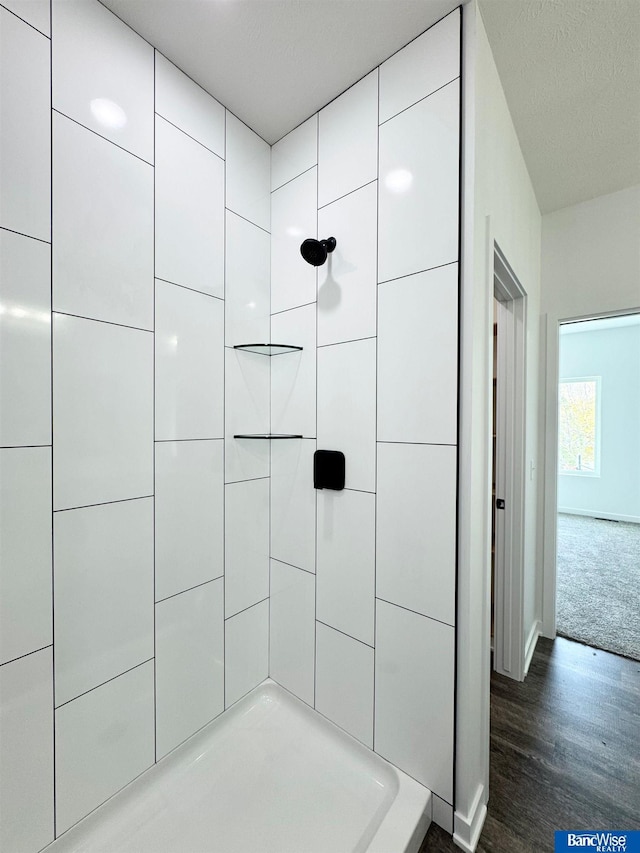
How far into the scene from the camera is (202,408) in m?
1.44

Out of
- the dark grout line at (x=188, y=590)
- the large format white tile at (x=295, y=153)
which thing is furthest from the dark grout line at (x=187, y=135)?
the dark grout line at (x=188, y=590)

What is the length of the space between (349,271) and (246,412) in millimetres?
705

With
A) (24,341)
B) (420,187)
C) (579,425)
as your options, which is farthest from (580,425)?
(24,341)

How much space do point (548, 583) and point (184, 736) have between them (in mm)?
2200

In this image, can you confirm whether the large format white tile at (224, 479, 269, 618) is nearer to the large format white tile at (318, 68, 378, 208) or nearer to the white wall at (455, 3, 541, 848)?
the white wall at (455, 3, 541, 848)

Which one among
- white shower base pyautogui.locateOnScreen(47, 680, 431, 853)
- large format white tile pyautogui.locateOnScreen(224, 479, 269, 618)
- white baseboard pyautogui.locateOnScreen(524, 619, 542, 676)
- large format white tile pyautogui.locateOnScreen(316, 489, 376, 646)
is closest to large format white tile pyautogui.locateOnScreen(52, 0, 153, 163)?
large format white tile pyautogui.locateOnScreen(224, 479, 269, 618)

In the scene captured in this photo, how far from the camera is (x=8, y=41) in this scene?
0.95 meters

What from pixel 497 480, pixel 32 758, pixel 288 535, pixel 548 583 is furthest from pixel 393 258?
pixel 548 583

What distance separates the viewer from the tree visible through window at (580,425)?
5652 mm

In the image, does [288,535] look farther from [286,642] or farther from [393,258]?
[393,258]

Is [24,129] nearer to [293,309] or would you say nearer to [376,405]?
[293,309]

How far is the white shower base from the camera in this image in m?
1.10

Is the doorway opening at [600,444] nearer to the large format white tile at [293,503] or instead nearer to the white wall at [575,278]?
the white wall at [575,278]

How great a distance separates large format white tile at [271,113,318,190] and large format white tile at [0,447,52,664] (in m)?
1.46
